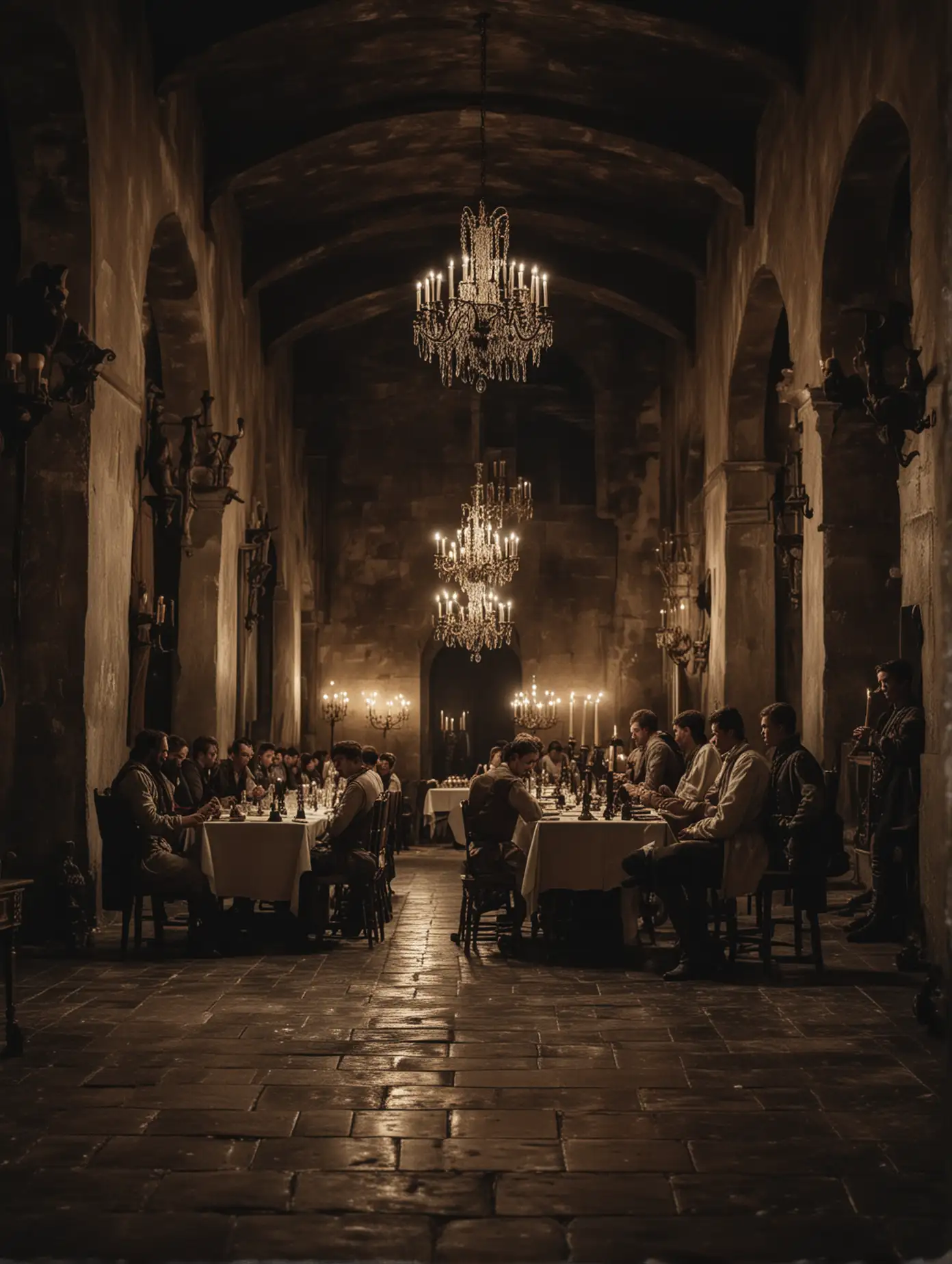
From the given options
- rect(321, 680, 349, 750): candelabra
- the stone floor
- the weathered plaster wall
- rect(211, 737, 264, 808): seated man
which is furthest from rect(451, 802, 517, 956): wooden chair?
rect(321, 680, 349, 750): candelabra

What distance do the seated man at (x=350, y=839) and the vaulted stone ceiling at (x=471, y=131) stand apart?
569 centimetres

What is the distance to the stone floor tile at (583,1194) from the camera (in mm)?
3609

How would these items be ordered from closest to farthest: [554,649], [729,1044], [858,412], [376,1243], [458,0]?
[376,1243], [729,1044], [858,412], [458,0], [554,649]

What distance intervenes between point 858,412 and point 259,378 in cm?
910

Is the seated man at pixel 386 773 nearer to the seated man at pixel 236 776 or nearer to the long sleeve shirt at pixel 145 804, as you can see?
the seated man at pixel 236 776

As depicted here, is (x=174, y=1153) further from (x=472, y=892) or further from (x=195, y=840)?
(x=472, y=892)

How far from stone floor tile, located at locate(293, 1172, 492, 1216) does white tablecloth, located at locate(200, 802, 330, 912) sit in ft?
14.4

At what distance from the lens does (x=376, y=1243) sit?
11.1 feet

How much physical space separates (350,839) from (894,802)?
3.08 meters

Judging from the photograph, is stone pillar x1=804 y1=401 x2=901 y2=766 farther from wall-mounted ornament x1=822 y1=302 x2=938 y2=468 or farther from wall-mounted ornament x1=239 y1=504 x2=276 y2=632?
wall-mounted ornament x1=239 y1=504 x2=276 y2=632

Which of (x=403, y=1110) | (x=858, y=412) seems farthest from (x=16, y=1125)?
(x=858, y=412)

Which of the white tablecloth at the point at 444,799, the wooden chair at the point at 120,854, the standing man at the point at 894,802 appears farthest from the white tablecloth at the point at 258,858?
the white tablecloth at the point at 444,799

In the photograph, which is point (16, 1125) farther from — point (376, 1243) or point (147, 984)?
point (147, 984)

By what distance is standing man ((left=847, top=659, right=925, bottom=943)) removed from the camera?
7602 mm
